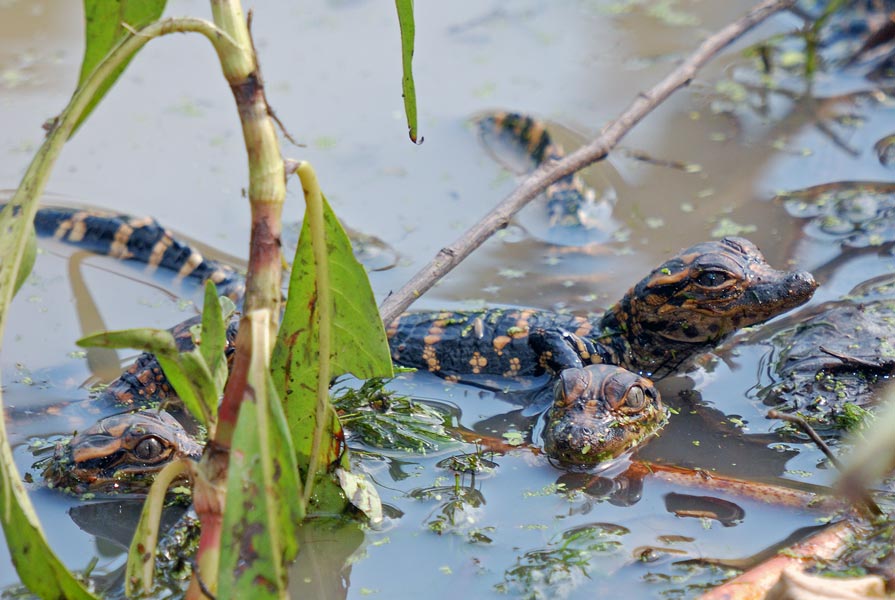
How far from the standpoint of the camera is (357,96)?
7094mm

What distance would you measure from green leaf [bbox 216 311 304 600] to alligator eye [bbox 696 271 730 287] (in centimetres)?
283

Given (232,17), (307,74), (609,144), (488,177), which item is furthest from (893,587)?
(307,74)

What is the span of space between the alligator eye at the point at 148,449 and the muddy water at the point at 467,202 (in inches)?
9.8

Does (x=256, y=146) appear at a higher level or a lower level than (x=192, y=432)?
higher

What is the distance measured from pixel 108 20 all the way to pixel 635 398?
257 centimetres

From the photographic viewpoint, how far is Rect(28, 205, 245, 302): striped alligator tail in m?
5.52

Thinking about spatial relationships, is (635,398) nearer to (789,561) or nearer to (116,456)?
(789,561)

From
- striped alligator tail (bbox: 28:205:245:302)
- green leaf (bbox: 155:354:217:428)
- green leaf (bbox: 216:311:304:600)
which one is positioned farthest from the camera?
striped alligator tail (bbox: 28:205:245:302)

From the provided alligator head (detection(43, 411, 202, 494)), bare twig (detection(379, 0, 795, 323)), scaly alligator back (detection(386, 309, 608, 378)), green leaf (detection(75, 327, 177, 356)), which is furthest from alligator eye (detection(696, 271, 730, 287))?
green leaf (detection(75, 327, 177, 356))

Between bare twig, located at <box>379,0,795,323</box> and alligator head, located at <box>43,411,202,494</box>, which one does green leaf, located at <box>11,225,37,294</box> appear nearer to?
alligator head, located at <box>43,411,202,494</box>

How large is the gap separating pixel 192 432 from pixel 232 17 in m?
2.66

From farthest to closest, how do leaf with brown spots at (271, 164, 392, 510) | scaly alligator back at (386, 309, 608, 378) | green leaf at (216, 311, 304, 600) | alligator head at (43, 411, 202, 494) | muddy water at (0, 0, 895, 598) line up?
scaly alligator back at (386, 309, 608, 378) → alligator head at (43, 411, 202, 494) → muddy water at (0, 0, 895, 598) → leaf with brown spots at (271, 164, 392, 510) → green leaf at (216, 311, 304, 600)

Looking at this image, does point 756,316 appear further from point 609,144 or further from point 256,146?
point 256,146

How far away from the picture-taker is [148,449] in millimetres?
3801
